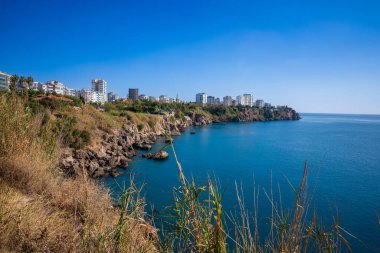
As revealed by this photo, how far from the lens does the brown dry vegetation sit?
245 centimetres

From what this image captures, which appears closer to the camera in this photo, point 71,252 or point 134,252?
point 134,252

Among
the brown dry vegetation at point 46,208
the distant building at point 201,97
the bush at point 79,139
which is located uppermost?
the distant building at point 201,97

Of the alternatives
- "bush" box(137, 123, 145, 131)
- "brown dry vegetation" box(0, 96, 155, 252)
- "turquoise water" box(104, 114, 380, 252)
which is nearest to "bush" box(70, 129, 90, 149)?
"turquoise water" box(104, 114, 380, 252)

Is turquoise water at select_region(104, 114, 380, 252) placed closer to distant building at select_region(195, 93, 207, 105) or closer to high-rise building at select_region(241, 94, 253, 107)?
distant building at select_region(195, 93, 207, 105)

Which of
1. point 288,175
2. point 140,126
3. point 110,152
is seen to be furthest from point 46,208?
point 140,126

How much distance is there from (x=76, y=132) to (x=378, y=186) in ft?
81.7

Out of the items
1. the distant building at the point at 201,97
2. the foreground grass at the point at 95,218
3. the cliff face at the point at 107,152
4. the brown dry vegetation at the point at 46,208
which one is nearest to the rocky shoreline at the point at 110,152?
the cliff face at the point at 107,152

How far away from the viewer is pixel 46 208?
10.9 ft

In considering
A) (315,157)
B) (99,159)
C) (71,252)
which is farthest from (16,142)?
(315,157)

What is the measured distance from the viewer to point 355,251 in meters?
10.2

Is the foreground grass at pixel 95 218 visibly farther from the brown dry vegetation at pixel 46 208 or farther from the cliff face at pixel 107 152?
the cliff face at pixel 107 152

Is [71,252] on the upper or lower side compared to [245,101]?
lower

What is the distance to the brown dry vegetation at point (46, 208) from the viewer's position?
2.45 metres

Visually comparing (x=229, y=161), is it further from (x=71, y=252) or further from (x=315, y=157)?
(x=71, y=252)
